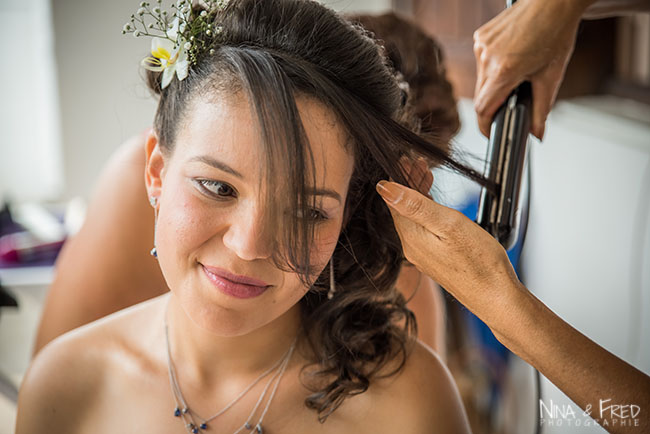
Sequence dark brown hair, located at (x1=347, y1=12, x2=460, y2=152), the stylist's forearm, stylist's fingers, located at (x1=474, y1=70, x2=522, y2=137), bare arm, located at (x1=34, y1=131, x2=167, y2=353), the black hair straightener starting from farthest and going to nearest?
dark brown hair, located at (x1=347, y1=12, x2=460, y2=152) → bare arm, located at (x1=34, y1=131, x2=167, y2=353) → stylist's fingers, located at (x1=474, y1=70, x2=522, y2=137) → the black hair straightener → the stylist's forearm

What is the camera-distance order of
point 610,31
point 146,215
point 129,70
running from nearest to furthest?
1. point 146,215
2. point 610,31
3. point 129,70

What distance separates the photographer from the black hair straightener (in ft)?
3.67

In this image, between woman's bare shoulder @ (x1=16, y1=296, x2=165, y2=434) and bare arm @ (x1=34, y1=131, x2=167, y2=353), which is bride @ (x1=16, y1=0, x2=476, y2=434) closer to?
woman's bare shoulder @ (x1=16, y1=296, x2=165, y2=434)

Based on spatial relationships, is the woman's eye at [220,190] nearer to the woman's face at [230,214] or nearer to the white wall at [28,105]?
the woman's face at [230,214]

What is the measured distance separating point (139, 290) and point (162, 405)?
0.67 meters

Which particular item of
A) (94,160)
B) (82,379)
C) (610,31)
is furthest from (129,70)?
(82,379)

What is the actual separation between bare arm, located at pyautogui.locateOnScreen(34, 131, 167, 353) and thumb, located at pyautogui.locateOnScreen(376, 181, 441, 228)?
1.07 m

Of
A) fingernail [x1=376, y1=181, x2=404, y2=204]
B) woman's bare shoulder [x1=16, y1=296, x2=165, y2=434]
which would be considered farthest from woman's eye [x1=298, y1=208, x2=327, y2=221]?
woman's bare shoulder [x1=16, y1=296, x2=165, y2=434]

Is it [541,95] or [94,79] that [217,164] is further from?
[94,79]

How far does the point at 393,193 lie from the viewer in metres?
1.01

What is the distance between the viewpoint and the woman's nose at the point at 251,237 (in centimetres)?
100

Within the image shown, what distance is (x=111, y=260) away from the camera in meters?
1.86

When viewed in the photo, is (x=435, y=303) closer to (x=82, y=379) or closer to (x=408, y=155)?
(x=408, y=155)

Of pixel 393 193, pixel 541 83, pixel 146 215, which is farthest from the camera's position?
pixel 146 215
